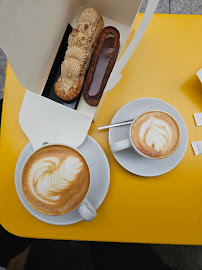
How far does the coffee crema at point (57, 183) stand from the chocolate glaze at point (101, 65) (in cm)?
29

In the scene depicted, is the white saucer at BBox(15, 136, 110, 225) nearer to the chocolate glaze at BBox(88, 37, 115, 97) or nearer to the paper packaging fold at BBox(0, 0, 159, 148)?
the paper packaging fold at BBox(0, 0, 159, 148)

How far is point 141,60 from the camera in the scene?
0.97 meters

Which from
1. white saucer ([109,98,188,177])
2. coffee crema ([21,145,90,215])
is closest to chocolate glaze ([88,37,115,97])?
white saucer ([109,98,188,177])

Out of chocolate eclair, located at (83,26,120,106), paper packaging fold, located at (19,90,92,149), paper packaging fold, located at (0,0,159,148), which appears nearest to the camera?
paper packaging fold, located at (0,0,159,148)

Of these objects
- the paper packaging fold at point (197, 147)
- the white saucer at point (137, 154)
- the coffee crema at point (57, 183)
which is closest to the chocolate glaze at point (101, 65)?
the white saucer at point (137, 154)

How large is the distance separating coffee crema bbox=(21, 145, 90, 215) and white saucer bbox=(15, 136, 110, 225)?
86 millimetres

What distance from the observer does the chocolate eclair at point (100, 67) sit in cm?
98

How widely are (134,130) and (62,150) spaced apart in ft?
0.78

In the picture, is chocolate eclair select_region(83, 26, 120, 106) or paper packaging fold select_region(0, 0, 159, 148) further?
chocolate eclair select_region(83, 26, 120, 106)

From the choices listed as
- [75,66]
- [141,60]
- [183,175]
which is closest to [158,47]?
[141,60]

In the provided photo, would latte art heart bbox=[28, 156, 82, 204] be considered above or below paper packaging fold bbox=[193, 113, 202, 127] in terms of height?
below

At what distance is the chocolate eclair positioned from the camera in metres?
0.98

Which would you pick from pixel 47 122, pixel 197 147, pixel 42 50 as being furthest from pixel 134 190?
pixel 42 50

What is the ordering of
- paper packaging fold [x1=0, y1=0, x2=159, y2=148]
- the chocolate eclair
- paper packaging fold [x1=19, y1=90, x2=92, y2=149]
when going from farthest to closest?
the chocolate eclair
paper packaging fold [x1=19, y1=90, x2=92, y2=149]
paper packaging fold [x1=0, y1=0, x2=159, y2=148]
